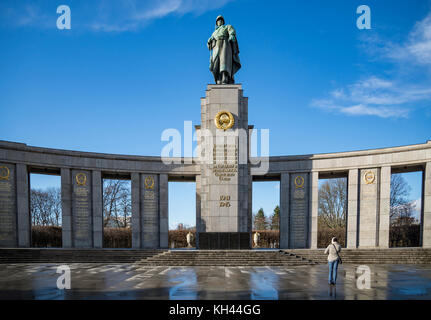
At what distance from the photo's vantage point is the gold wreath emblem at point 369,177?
90.4ft

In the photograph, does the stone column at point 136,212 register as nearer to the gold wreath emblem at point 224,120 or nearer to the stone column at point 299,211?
the gold wreath emblem at point 224,120

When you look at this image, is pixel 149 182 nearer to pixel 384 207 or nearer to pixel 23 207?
pixel 23 207

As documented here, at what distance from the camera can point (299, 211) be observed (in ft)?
96.4

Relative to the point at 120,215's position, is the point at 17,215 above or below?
below

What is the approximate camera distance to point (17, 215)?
82.9ft

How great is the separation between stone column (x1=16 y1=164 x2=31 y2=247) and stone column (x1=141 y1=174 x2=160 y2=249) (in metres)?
9.66

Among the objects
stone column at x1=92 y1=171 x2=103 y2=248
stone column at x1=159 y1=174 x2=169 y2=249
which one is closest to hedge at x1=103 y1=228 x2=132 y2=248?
stone column at x1=92 y1=171 x2=103 y2=248

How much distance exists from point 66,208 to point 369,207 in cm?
2744

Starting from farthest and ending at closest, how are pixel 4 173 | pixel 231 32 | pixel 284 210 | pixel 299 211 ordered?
pixel 284 210
pixel 299 211
pixel 4 173
pixel 231 32

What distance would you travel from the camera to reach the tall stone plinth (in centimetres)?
2197

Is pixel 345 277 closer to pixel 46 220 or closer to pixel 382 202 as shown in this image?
pixel 382 202

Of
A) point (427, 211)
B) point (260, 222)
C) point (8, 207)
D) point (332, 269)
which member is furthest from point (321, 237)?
point (260, 222)
